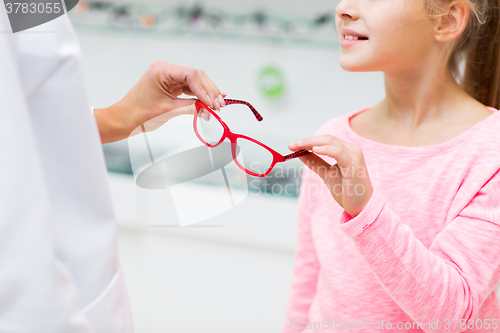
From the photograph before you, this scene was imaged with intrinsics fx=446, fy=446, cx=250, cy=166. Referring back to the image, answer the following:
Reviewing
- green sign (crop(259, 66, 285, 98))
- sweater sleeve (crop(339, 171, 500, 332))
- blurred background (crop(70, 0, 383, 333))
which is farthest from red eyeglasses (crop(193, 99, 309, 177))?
green sign (crop(259, 66, 285, 98))

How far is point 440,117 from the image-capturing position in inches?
24.0

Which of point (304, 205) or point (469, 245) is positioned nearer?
point (469, 245)

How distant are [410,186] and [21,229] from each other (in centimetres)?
47

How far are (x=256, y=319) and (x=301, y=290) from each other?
0.62 meters

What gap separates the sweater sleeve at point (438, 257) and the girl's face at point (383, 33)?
7.4 inches

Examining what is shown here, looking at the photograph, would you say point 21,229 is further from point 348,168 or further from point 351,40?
point 351,40

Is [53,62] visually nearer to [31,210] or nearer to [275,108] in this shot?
[31,210]

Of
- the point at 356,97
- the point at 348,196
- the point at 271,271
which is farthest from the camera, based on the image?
the point at 356,97

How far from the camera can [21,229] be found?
0.27 metres

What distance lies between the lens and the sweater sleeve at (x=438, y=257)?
1.51 feet

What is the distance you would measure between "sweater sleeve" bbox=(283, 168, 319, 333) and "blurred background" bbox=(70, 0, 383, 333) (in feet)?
1.33

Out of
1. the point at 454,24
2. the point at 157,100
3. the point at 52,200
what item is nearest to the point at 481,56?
the point at 454,24

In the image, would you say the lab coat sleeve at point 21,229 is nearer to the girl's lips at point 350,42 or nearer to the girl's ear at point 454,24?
the girl's lips at point 350,42

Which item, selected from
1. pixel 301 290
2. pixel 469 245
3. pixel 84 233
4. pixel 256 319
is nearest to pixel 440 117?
pixel 469 245
